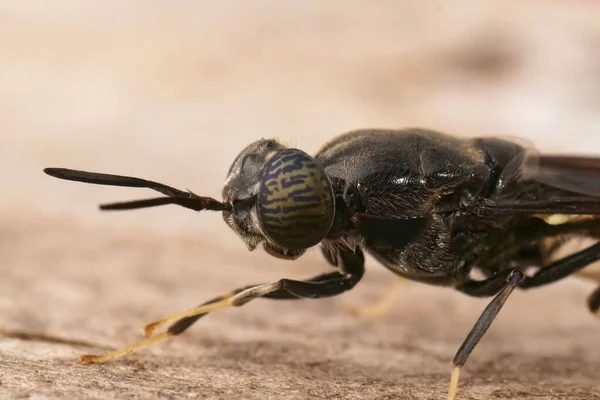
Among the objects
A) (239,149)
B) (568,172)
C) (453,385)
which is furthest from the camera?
(239,149)

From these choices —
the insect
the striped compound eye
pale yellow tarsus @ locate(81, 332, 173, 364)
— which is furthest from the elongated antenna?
pale yellow tarsus @ locate(81, 332, 173, 364)

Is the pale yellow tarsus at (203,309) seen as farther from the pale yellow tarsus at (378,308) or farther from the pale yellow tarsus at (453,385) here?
the pale yellow tarsus at (378,308)

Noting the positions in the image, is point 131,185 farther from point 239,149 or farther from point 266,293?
point 239,149

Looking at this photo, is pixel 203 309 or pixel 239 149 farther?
pixel 239 149

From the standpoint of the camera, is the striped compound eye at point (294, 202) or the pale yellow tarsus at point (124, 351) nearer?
the striped compound eye at point (294, 202)

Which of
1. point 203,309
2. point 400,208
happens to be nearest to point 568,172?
point 400,208

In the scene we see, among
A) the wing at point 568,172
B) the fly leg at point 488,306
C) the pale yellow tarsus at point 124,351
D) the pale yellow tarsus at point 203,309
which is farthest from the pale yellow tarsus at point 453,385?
the pale yellow tarsus at point 124,351

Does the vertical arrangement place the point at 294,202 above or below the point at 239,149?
below

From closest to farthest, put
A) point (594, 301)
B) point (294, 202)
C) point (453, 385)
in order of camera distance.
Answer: point (453, 385), point (294, 202), point (594, 301)
